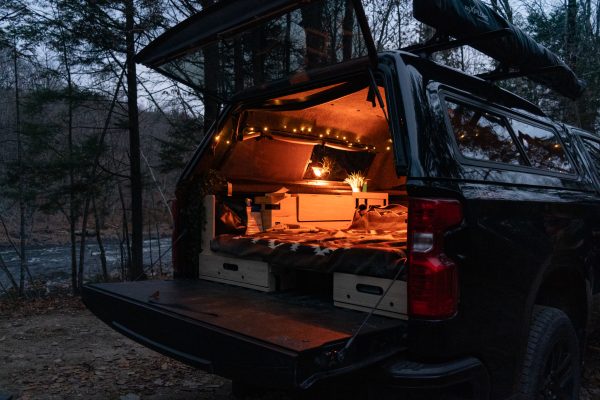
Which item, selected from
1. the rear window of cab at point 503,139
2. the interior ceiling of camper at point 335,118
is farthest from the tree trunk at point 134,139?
the rear window of cab at point 503,139

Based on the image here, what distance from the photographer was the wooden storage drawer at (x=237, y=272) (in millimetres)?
3271

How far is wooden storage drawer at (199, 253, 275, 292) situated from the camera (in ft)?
10.7

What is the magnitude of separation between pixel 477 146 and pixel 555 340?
1228 millimetres

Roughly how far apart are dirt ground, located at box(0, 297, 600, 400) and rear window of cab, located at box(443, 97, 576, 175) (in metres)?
1.96

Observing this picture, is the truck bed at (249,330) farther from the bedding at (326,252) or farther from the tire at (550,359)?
the tire at (550,359)

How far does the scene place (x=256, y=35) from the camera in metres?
9.70

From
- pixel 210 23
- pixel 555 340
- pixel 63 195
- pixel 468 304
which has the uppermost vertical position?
pixel 210 23

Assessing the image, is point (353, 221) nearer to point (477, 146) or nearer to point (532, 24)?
point (477, 146)

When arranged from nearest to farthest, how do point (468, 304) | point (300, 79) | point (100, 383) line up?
point (468, 304) < point (300, 79) < point (100, 383)

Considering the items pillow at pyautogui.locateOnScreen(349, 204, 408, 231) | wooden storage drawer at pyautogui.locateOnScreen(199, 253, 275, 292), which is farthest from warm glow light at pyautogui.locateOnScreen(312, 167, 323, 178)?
wooden storage drawer at pyautogui.locateOnScreen(199, 253, 275, 292)

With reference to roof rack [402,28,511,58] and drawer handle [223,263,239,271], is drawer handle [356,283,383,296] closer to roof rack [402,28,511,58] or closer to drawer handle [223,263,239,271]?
drawer handle [223,263,239,271]

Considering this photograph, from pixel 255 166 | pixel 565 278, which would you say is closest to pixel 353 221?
pixel 255 166

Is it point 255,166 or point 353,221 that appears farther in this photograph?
point 353,221

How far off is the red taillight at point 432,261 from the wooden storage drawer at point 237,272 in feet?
4.42
